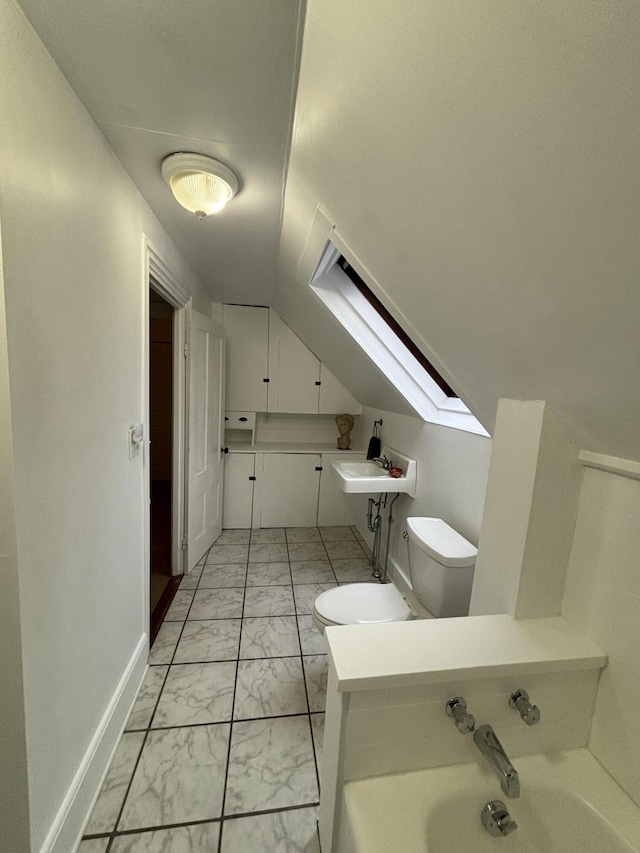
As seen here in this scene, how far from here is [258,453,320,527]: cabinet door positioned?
318 cm

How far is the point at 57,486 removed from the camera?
0.91 meters

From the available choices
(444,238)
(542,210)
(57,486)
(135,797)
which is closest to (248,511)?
(135,797)

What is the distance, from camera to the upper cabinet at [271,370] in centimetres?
315

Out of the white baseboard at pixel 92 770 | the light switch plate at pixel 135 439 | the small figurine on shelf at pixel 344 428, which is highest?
the light switch plate at pixel 135 439

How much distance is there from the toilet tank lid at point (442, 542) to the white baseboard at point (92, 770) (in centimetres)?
135

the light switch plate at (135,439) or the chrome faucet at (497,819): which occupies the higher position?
the light switch plate at (135,439)

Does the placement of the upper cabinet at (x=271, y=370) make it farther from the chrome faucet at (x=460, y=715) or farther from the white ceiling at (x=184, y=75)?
the chrome faucet at (x=460, y=715)

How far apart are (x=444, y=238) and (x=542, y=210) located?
27 cm

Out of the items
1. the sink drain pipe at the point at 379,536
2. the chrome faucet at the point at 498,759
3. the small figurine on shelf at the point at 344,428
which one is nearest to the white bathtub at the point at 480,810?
the chrome faucet at the point at 498,759

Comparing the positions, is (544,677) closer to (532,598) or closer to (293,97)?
Result: (532,598)

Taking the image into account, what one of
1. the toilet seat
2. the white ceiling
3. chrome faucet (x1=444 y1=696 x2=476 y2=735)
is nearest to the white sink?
the toilet seat

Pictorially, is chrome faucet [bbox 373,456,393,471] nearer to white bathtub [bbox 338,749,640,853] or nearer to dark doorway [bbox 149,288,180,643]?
white bathtub [bbox 338,749,640,853]

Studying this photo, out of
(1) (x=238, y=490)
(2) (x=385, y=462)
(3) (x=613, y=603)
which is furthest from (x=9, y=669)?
(1) (x=238, y=490)

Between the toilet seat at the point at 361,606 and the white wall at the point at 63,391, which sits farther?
the toilet seat at the point at 361,606
